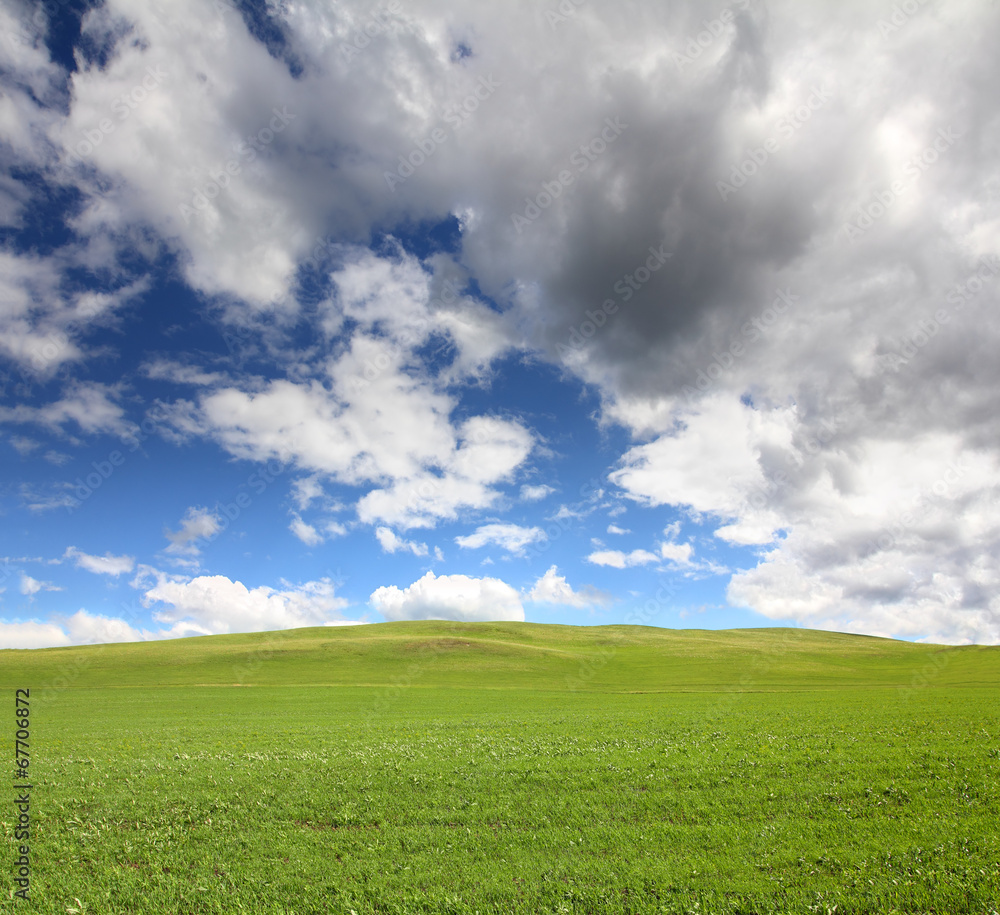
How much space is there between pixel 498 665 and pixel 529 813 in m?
73.7

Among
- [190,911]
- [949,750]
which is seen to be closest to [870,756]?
[949,750]

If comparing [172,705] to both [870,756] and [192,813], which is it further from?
[870,756]

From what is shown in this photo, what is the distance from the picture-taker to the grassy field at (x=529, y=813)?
10844 millimetres

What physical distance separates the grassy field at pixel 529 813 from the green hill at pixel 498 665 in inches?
1379

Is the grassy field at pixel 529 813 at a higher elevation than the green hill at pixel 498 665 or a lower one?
higher

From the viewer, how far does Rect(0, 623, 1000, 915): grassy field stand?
1084 centimetres

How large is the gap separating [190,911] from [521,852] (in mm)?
7456

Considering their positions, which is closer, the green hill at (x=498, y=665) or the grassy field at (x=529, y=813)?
the grassy field at (x=529, y=813)

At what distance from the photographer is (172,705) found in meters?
48.2

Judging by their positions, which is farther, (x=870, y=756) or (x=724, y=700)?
(x=724, y=700)

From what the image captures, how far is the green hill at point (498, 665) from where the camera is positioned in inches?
2670

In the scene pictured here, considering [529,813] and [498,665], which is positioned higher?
[529,813]

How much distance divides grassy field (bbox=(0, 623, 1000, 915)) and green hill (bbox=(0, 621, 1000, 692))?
35.0 m

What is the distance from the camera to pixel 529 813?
15.0 metres
